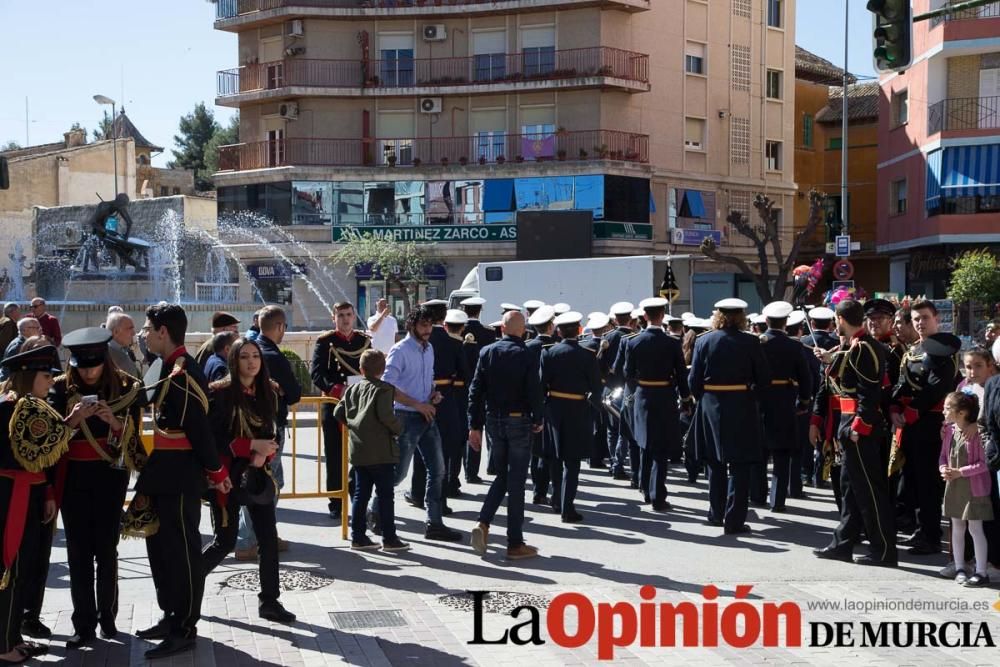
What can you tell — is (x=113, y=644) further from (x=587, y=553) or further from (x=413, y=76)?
(x=413, y=76)

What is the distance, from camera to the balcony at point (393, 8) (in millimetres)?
43031

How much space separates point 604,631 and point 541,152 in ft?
122

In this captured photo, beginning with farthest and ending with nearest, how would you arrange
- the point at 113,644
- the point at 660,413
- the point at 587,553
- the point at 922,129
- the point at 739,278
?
the point at 739,278 < the point at 922,129 < the point at 660,413 < the point at 587,553 < the point at 113,644

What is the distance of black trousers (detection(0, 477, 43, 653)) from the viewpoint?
647 cm

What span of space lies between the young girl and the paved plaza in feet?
0.87

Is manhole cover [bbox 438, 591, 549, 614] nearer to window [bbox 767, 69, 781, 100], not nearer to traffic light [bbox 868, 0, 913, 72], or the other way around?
traffic light [bbox 868, 0, 913, 72]

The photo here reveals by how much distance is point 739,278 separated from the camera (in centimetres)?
4656

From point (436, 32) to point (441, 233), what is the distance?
766cm

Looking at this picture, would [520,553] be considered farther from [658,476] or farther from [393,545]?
[658,476]

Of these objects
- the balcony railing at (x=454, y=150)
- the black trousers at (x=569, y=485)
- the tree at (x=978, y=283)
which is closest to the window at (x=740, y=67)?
the balcony railing at (x=454, y=150)

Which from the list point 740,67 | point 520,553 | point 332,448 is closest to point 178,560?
point 520,553

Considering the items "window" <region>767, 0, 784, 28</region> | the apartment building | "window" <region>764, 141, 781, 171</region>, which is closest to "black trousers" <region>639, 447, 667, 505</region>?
the apartment building

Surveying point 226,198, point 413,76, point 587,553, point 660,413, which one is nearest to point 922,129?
point 413,76

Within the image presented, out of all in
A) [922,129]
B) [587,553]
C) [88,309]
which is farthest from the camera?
[922,129]
